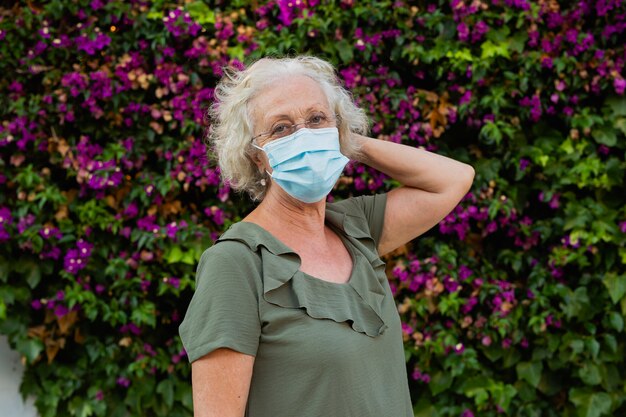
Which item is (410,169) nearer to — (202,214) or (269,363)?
(269,363)

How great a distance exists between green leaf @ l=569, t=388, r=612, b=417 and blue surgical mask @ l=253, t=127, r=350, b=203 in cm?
223

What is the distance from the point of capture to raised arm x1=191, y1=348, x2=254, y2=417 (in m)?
1.72

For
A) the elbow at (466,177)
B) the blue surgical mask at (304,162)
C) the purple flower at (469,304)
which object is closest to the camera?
the blue surgical mask at (304,162)

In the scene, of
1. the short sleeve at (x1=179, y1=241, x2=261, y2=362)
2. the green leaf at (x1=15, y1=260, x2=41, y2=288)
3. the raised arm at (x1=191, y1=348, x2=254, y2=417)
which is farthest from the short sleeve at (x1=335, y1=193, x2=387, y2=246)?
the green leaf at (x1=15, y1=260, x2=41, y2=288)

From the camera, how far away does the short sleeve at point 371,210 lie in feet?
7.60

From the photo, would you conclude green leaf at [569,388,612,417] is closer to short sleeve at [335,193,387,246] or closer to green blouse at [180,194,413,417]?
short sleeve at [335,193,387,246]

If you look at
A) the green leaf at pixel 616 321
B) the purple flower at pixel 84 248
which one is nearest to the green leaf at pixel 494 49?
the green leaf at pixel 616 321

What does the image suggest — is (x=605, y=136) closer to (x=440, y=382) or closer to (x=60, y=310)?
(x=440, y=382)

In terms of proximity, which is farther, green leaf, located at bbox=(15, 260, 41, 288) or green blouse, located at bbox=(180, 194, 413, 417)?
green leaf, located at bbox=(15, 260, 41, 288)

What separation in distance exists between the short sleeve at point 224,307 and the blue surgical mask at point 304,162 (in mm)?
280

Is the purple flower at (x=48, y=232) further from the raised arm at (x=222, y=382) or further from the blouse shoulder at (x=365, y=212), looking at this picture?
the raised arm at (x=222, y=382)

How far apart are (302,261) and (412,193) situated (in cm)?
55

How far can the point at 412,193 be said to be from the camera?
7.80ft

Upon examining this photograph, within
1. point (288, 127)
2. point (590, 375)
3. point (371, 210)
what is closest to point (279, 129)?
point (288, 127)
